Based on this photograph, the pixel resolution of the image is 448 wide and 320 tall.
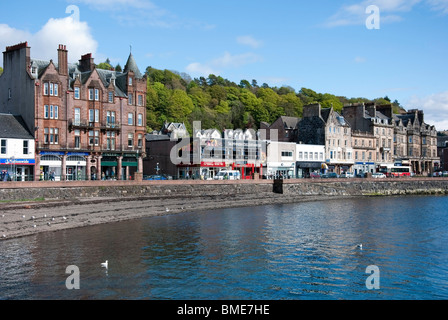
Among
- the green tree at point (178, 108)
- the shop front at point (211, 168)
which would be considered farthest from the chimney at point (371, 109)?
the green tree at point (178, 108)

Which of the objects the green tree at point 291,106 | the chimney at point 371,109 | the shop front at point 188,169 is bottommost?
the shop front at point 188,169

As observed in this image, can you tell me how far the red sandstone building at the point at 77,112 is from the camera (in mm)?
54812

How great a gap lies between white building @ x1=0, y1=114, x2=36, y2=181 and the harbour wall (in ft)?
21.3

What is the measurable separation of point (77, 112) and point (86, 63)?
7.50 m

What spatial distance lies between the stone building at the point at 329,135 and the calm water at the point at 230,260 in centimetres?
5408

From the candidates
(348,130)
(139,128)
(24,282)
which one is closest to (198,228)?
(24,282)

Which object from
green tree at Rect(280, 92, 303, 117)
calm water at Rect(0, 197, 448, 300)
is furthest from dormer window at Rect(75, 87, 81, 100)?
green tree at Rect(280, 92, 303, 117)

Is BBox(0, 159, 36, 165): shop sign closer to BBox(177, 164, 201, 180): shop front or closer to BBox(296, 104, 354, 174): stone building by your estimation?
BBox(177, 164, 201, 180): shop front

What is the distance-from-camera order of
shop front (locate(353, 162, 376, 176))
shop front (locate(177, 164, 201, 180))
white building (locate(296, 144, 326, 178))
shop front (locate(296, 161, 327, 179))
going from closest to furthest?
→ shop front (locate(177, 164, 201, 180)) → white building (locate(296, 144, 326, 178)) → shop front (locate(296, 161, 327, 179)) → shop front (locate(353, 162, 376, 176))

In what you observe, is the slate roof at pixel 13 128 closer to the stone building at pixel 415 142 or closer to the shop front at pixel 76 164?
the shop front at pixel 76 164

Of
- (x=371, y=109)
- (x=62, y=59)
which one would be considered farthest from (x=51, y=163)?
(x=371, y=109)

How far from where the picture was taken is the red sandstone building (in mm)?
54812

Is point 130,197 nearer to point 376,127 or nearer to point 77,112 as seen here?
point 77,112
